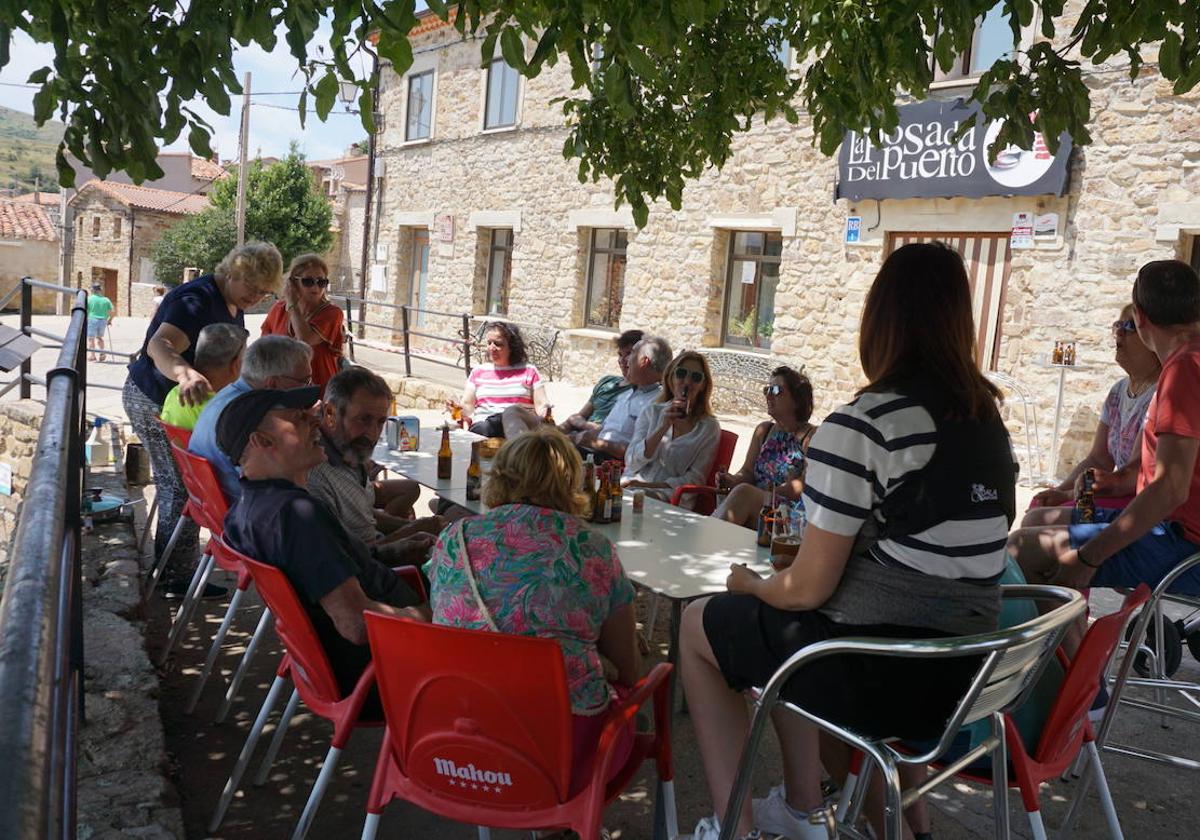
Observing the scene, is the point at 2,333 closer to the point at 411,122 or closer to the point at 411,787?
the point at 411,787

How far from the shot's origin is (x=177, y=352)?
4375mm

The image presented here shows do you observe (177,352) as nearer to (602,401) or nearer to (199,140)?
(199,140)

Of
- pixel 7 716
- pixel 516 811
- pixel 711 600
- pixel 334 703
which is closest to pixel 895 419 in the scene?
pixel 711 600

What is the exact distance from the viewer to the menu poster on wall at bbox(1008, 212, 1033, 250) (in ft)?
29.2

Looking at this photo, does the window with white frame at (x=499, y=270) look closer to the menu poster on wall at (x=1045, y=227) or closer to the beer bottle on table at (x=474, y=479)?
the menu poster on wall at (x=1045, y=227)

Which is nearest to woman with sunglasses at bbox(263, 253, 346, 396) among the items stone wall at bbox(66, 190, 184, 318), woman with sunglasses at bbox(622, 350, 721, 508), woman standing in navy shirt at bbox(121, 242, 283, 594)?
woman standing in navy shirt at bbox(121, 242, 283, 594)

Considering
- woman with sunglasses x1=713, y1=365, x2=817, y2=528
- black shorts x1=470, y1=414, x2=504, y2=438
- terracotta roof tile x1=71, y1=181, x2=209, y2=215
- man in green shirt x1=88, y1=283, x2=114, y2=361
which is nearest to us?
woman with sunglasses x1=713, y1=365, x2=817, y2=528

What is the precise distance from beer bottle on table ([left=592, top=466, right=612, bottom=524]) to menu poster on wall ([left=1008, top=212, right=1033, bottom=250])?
6.83 meters

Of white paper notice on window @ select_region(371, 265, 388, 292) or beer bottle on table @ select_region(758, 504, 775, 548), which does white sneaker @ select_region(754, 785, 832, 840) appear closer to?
beer bottle on table @ select_region(758, 504, 775, 548)

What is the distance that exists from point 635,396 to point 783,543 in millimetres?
2750

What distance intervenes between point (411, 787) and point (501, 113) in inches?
577

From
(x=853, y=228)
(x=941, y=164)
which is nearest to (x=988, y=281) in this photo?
(x=941, y=164)

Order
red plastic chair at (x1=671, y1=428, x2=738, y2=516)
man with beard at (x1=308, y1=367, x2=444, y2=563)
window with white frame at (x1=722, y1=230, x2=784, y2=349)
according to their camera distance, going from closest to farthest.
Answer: man with beard at (x1=308, y1=367, x2=444, y2=563) → red plastic chair at (x1=671, y1=428, x2=738, y2=516) → window with white frame at (x1=722, y1=230, x2=784, y2=349)

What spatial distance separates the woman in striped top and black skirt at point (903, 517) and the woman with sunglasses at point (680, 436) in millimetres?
2655
